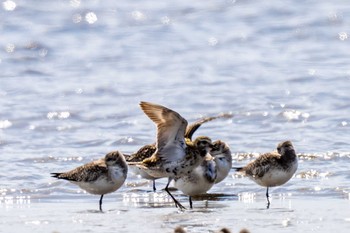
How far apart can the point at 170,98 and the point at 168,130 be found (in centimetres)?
683

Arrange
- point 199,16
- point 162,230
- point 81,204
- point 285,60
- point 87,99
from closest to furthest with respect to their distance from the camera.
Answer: point 162,230 → point 81,204 → point 87,99 → point 285,60 → point 199,16

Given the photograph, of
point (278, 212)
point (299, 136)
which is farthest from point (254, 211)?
point (299, 136)

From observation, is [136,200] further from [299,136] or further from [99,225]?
[299,136]

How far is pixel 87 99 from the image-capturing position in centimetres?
→ 1864

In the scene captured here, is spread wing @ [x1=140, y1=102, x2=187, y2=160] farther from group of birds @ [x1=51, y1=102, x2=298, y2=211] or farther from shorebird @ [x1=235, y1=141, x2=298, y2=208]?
shorebird @ [x1=235, y1=141, x2=298, y2=208]

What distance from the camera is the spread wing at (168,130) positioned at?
36.2 ft

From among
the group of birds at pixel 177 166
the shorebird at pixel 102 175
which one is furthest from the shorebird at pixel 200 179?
the shorebird at pixel 102 175

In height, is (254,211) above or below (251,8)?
below

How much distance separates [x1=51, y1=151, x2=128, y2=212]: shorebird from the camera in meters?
11.6

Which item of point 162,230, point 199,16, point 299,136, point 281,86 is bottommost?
point 162,230

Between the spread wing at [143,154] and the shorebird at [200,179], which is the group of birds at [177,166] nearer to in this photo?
the shorebird at [200,179]

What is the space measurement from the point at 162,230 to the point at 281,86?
954 cm

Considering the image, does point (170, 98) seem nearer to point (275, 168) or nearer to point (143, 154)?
point (143, 154)

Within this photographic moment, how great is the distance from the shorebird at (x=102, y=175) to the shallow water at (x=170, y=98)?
0.27 meters
